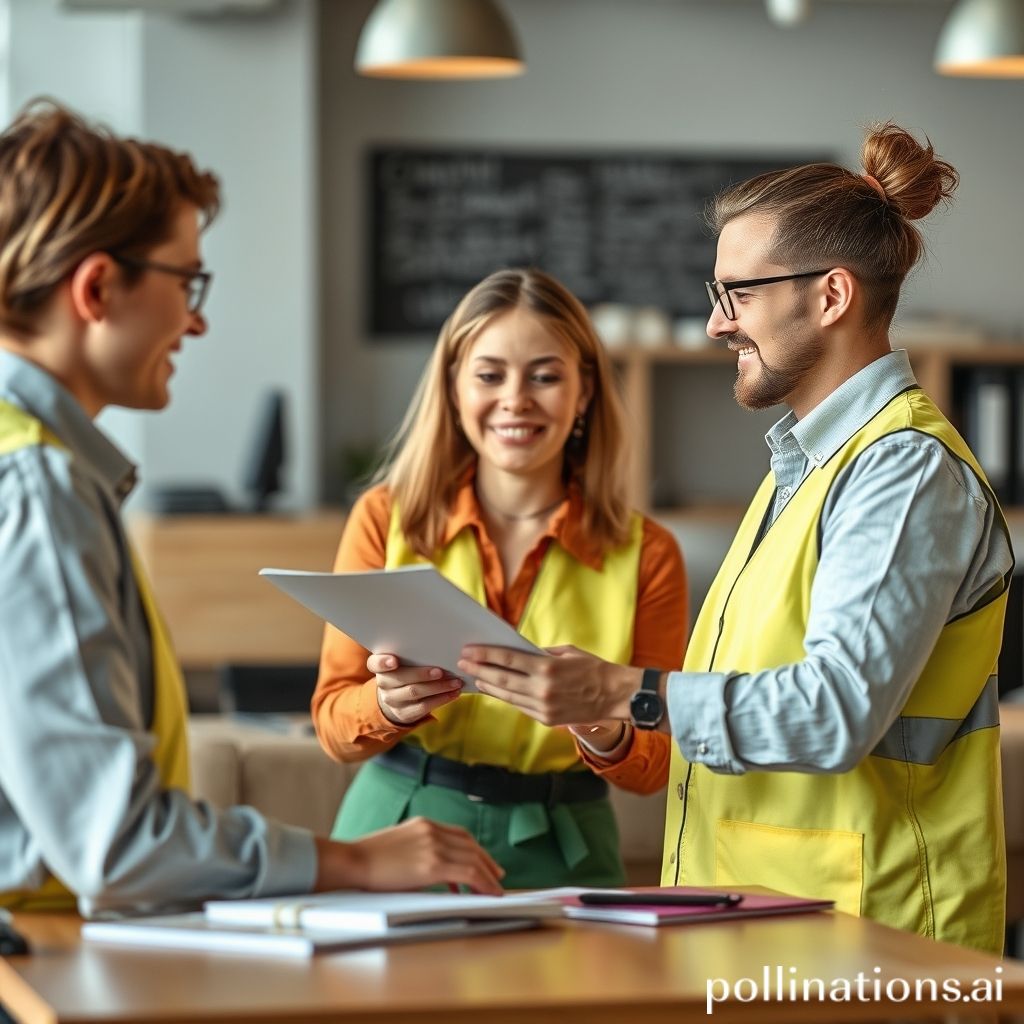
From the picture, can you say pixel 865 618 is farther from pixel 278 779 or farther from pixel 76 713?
pixel 278 779

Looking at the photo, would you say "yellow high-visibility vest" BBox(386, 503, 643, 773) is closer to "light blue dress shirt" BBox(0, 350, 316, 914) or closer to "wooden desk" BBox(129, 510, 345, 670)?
"light blue dress shirt" BBox(0, 350, 316, 914)

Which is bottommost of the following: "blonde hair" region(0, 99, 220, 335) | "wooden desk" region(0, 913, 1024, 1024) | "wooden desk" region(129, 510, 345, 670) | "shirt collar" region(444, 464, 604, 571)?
"wooden desk" region(129, 510, 345, 670)

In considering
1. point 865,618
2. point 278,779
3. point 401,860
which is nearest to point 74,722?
point 401,860

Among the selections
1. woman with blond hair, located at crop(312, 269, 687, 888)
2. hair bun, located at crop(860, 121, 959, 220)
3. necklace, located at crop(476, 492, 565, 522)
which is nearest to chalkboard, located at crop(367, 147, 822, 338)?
woman with blond hair, located at crop(312, 269, 687, 888)

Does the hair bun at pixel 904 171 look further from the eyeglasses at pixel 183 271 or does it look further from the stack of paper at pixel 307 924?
the stack of paper at pixel 307 924

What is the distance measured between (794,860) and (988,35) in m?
2.85

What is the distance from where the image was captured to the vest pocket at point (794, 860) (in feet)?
5.74

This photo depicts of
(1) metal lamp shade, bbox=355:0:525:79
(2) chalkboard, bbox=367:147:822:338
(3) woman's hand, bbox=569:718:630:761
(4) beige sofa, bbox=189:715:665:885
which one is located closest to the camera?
(3) woman's hand, bbox=569:718:630:761

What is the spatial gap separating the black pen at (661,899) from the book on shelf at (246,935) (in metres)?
0.17

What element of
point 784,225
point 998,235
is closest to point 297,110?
point 998,235

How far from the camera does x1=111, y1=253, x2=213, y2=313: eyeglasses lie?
55.7 inches

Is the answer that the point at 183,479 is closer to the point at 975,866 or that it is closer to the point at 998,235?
the point at 998,235

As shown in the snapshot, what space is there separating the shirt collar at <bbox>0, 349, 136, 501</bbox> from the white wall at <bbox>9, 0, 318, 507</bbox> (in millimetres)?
3846

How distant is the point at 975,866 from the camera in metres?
1.77
